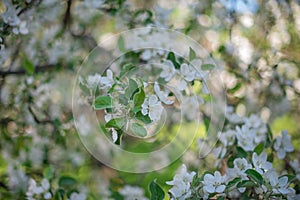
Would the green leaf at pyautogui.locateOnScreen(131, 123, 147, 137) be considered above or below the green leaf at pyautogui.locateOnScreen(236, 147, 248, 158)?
above

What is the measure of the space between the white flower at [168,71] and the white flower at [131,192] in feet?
1.29

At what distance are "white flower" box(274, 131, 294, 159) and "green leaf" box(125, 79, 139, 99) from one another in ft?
1.80

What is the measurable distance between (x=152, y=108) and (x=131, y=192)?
0.57 m

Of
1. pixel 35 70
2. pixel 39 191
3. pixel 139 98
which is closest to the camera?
pixel 139 98

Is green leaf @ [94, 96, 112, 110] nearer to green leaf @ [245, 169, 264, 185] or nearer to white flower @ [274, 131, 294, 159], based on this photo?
green leaf @ [245, 169, 264, 185]

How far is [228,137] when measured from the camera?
1.24 metres

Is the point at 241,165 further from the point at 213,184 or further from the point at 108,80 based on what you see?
A: the point at 108,80

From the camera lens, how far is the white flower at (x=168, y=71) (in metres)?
1.09

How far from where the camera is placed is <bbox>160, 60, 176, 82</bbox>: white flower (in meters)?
1.09

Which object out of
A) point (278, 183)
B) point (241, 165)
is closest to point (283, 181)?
→ point (278, 183)

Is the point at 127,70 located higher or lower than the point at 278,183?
higher

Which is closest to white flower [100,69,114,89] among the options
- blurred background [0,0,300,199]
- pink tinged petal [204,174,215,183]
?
pink tinged petal [204,174,215,183]

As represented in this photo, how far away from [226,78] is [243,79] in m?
0.06

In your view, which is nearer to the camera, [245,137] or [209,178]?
[209,178]
